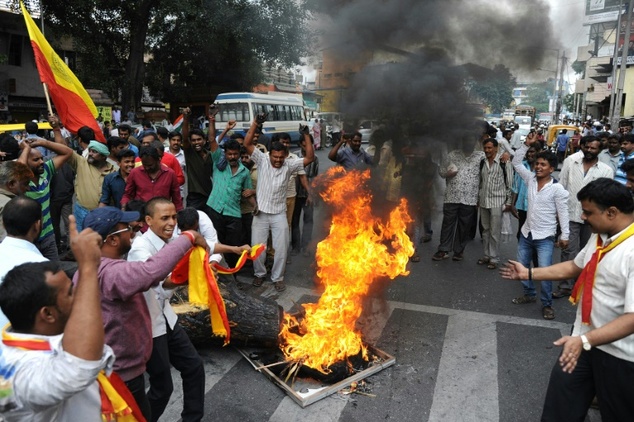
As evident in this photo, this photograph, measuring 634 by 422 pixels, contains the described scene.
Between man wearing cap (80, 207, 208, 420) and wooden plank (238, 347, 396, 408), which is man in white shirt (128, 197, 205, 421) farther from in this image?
wooden plank (238, 347, 396, 408)

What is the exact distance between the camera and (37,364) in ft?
5.30

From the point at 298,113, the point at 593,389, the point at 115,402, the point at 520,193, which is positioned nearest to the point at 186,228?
the point at 115,402

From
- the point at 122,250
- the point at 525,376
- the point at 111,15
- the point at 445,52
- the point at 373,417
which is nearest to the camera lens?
the point at 122,250

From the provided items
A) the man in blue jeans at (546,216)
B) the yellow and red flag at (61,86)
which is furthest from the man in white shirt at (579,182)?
the yellow and red flag at (61,86)

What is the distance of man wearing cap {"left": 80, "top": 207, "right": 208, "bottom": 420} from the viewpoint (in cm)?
237

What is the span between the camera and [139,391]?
2707 mm

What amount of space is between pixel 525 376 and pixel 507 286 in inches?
92.5

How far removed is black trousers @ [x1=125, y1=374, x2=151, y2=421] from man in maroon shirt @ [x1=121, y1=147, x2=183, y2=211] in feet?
9.25

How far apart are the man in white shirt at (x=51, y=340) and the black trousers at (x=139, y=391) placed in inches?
30.9

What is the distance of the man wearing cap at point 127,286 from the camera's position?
237cm

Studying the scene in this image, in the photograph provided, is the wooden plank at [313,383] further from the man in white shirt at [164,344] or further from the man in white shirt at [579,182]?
the man in white shirt at [579,182]

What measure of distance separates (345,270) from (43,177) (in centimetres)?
332

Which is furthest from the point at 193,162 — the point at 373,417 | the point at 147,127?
the point at 147,127

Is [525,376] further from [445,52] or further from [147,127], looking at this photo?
[147,127]
